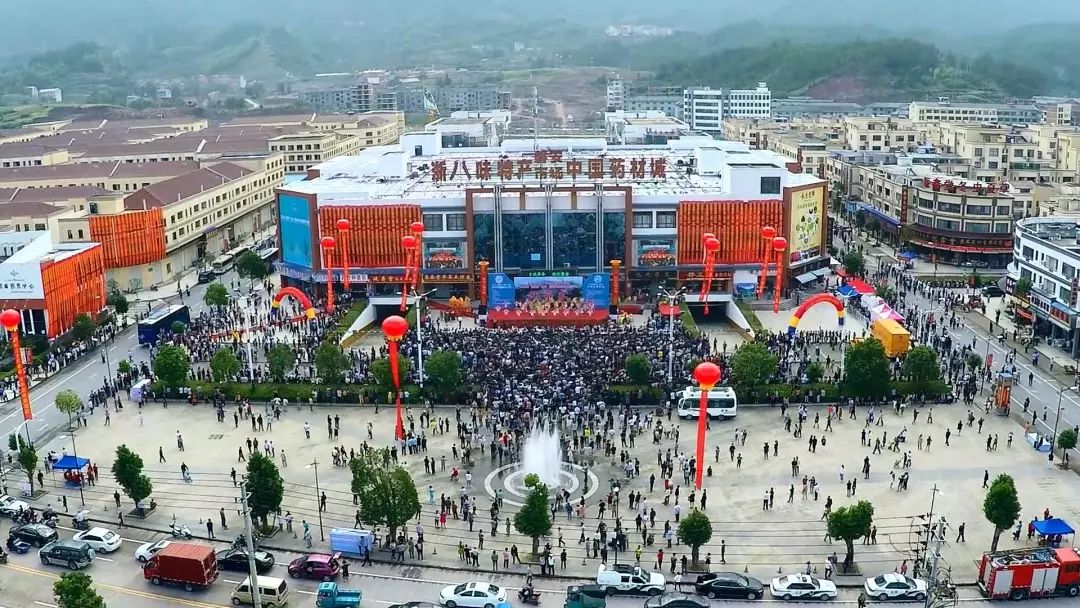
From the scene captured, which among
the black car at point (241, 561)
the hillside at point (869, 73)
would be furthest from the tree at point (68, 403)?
the hillside at point (869, 73)

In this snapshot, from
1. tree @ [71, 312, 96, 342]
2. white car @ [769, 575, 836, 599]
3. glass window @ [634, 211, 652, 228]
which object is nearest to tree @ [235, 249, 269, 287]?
tree @ [71, 312, 96, 342]

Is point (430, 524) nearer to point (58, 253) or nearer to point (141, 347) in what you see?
point (141, 347)

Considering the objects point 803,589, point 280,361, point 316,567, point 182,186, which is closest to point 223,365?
point 280,361

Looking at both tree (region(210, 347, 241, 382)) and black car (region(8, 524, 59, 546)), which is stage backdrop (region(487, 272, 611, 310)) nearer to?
tree (region(210, 347, 241, 382))

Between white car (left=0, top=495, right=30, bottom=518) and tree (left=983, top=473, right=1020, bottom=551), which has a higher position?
tree (left=983, top=473, right=1020, bottom=551)

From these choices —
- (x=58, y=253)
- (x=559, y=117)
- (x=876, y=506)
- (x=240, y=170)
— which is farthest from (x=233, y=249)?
(x=559, y=117)

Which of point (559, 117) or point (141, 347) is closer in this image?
point (141, 347)
